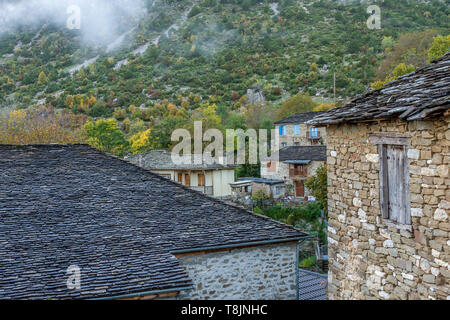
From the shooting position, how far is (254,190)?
3322cm

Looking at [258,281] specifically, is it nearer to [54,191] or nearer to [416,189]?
[416,189]

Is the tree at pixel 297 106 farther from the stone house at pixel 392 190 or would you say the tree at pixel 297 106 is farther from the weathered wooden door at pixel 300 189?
the stone house at pixel 392 190

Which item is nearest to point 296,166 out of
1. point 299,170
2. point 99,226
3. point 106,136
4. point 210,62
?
point 299,170

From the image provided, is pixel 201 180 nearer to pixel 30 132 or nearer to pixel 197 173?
pixel 197 173

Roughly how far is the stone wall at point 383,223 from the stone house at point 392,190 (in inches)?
0.5

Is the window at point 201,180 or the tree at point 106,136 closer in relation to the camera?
the window at point 201,180

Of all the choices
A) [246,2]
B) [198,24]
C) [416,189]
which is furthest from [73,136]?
[246,2]

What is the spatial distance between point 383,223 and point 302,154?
1079 inches

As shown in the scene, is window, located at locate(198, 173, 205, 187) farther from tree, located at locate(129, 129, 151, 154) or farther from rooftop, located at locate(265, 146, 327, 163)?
tree, located at locate(129, 129, 151, 154)

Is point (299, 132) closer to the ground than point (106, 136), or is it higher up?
higher up

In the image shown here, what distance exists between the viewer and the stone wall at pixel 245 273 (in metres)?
8.59

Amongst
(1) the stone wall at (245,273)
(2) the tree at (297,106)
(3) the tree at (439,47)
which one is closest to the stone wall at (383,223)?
(1) the stone wall at (245,273)

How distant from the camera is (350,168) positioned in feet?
24.3

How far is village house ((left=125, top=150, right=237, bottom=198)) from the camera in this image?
29984 millimetres
